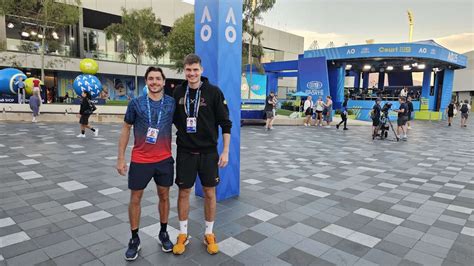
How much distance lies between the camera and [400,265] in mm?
2969

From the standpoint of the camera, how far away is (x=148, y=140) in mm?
2830

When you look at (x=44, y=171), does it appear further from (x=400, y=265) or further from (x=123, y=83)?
(x=123, y=83)

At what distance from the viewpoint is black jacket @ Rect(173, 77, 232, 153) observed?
2.96 m

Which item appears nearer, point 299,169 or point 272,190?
point 272,190

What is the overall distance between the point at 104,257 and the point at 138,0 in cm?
3343

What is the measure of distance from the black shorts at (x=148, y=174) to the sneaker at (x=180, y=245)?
580mm

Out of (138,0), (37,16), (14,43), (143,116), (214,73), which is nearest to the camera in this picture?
(143,116)

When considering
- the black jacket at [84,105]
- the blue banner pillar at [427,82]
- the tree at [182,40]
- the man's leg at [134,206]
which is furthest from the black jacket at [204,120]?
the blue banner pillar at [427,82]

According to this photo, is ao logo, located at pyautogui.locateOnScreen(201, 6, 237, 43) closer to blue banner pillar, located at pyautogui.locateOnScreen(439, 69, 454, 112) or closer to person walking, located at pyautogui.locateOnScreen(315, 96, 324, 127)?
person walking, located at pyautogui.locateOnScreen(315, 96, 324, 127)

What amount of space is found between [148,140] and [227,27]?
2.23 m

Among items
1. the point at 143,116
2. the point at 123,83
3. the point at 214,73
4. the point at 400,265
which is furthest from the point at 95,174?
the point at 123,83

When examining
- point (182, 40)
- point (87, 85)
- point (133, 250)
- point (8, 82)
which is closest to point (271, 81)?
point (182, 40)

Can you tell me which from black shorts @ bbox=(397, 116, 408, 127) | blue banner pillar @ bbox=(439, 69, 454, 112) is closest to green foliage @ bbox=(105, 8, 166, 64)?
black shorts @ bbox=(397, 116, 408, 127)

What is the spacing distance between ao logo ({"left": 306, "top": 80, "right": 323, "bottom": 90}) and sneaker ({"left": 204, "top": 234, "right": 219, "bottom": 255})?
830 inches
